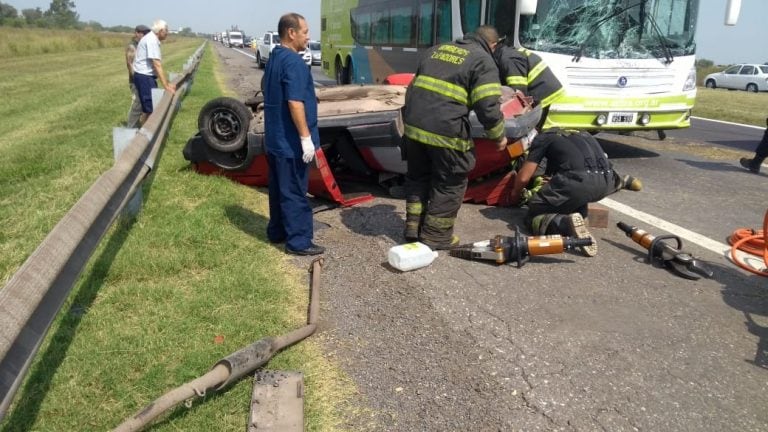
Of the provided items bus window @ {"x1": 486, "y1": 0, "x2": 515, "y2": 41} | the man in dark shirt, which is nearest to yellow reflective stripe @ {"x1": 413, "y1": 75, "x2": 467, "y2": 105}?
bus window @ {"x1": 486, "y1": 0, "x2": 515, "y2": 41}

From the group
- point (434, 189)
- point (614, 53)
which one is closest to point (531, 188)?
point (434, 189)

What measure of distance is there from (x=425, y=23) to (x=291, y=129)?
779 cm

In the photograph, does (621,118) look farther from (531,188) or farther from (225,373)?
(225,373)

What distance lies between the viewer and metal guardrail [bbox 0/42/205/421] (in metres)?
1.78

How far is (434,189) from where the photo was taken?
4.63 metres

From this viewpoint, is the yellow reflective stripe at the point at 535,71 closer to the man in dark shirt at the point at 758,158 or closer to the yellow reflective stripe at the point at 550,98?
the yellow reflective stripe at the point at 550,98

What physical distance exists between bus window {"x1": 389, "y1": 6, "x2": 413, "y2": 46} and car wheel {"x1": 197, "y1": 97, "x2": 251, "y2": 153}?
685 centimetres

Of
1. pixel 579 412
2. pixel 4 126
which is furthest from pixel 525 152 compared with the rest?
pixel 4 126

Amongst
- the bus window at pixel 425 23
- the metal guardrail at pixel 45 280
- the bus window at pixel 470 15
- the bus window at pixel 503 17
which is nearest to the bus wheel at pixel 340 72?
the bus window at pixel 425 23

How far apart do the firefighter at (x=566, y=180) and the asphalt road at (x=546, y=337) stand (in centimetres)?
34

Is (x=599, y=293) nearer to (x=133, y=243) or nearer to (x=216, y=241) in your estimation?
(x=216, y=241)

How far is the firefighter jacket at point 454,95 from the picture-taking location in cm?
425

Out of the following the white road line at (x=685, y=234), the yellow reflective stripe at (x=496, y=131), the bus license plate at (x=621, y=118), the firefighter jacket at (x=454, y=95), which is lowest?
the white road line at (x=685, y=234)

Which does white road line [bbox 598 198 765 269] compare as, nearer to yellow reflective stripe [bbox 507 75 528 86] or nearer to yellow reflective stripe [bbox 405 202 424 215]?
yellow reflective stripe [bbox 507 75 528 86]
